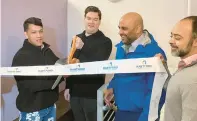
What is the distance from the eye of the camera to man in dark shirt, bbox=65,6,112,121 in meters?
2.21

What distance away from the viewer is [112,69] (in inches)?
75.5

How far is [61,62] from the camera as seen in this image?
219 centimetres

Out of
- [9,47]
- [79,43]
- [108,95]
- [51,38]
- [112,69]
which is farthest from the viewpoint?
[51,38]

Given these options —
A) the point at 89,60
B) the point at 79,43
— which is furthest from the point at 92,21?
Answer: the point at 89,60

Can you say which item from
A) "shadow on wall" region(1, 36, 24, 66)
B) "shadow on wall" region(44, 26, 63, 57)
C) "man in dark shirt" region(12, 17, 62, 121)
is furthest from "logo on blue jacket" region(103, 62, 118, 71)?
"shadow on wall" region(44, 26, 63, 57)

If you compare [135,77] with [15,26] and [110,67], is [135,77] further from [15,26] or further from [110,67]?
[15,26]

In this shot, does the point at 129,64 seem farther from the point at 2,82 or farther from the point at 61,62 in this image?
the point at 2,82

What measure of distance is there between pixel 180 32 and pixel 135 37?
420 millimetres

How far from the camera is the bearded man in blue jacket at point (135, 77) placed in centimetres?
177

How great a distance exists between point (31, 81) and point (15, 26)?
2.40 ft

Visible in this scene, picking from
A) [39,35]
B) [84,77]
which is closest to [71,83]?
[84,77]

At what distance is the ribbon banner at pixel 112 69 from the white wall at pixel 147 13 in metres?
1.33

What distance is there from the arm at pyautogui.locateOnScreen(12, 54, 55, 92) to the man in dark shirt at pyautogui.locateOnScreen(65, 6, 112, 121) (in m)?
0.21

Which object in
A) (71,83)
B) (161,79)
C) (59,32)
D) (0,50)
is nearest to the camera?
(161,79)
